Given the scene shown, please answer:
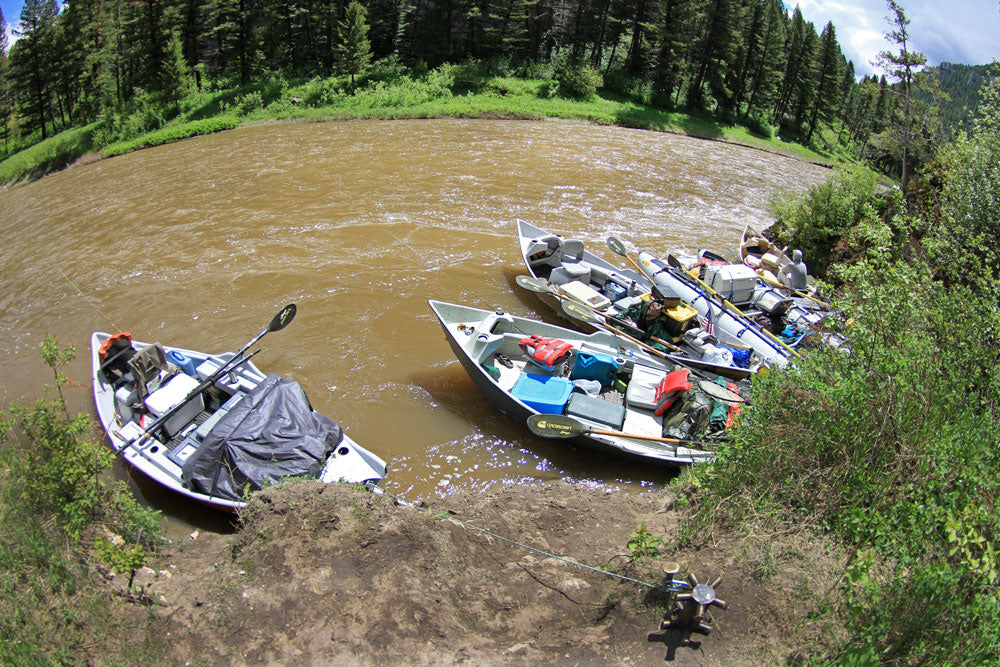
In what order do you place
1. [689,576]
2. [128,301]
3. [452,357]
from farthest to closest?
[128,301], [452,357], [689,576]

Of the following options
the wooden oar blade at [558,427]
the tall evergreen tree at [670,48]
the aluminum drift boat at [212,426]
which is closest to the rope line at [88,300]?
the aluminum drift boat at [212,426]

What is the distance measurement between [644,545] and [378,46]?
48.8 m

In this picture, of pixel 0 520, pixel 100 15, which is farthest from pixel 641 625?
pixel 100 15

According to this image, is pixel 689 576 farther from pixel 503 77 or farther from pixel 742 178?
pixel 503 77

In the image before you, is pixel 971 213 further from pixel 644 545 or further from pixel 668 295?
pixel 644 545

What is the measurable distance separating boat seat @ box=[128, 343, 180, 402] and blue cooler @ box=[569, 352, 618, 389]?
7.71 m

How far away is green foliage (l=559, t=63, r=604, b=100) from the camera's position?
130 ft

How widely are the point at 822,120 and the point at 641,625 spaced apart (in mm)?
61513

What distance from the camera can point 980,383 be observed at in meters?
6.23

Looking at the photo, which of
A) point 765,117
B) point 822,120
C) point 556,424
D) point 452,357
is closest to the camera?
point 556,424

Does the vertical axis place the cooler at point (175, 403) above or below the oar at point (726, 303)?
below

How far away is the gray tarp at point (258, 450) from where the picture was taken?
841cm

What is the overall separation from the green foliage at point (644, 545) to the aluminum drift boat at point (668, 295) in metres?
5.77

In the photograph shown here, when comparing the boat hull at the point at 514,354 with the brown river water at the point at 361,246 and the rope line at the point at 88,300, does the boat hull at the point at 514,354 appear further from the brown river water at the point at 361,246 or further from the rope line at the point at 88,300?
the rope line at the point at 88,300
